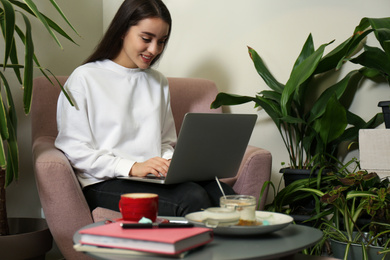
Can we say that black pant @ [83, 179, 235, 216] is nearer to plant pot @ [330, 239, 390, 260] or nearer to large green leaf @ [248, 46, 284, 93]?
plant pot @ [330, 239, 390, 260]

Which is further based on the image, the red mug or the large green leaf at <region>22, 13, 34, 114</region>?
the large green leaf at <region>22, 13, 34, 114</region>

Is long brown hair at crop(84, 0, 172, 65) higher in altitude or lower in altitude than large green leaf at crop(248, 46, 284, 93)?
higher

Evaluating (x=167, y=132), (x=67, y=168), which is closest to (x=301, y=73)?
(x=167, y=132)

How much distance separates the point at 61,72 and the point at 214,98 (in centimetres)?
79

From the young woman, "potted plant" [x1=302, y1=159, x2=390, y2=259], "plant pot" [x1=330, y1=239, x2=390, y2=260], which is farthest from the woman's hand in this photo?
"plant pot" [x1=330, y1=239, x2=390, y2=260]

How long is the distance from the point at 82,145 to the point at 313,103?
119cm

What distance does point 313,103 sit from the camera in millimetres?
2375

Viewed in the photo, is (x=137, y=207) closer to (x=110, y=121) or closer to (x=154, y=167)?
(x=154, y=167)

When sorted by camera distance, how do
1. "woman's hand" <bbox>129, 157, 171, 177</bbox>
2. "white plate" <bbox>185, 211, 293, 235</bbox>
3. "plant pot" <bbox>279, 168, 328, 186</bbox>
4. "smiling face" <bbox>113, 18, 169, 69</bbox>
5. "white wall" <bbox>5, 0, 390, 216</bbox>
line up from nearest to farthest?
"white plate" <bbox>185, 211, 293, 235</bbox> → "woman's hand" <bbox>129, 157, 171, 177</bbox> → "smiling face" <bbox>113, 18, 169, 69</bbox> → "plant pot" <bbox>279, 168, 328, 186</bbox> → "white wall" <bbox>5, 0, 390, 216</bbox>

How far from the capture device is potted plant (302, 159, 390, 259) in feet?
5.49

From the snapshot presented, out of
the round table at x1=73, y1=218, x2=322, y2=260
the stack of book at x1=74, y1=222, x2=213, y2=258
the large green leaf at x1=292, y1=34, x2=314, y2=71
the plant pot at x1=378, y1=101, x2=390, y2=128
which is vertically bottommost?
the round table at x1=73, y1=218, x2=322, y2=260

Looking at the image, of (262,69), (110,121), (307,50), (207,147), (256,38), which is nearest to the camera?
(207,147)

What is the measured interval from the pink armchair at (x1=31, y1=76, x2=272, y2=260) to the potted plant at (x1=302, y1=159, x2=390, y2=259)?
293mm

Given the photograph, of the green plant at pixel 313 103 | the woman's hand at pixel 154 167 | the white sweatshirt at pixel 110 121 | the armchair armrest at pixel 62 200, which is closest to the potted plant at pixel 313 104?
the green plant at pixel 313 103
